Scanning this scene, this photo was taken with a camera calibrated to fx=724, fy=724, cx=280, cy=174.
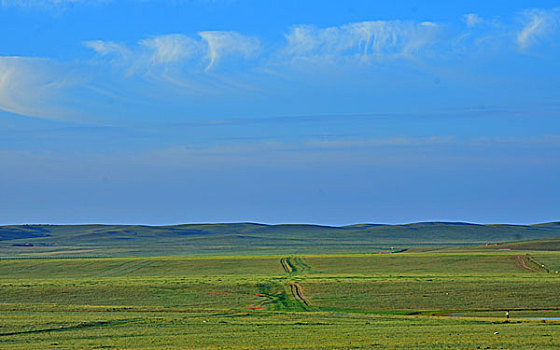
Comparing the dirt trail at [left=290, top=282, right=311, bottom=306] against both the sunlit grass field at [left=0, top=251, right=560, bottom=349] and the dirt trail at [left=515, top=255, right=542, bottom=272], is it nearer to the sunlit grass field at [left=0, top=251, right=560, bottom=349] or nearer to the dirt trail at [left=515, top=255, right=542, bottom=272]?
the sunlit grass field at [left=0, top=251, right=560, bottom=349]

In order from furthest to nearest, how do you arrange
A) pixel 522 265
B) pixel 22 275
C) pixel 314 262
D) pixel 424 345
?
pixel 314 262, pixel 22 275, pixel 522 265, pixel 424 345

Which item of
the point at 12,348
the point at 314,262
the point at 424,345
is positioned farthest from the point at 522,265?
the point at 12,348

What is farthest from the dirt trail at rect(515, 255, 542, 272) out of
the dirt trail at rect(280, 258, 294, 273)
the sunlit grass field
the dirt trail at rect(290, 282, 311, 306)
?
the dirt trail at rect(290, 282, 311, 306)

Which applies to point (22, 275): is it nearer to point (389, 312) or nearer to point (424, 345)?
point (389, 312)

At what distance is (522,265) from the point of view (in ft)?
254

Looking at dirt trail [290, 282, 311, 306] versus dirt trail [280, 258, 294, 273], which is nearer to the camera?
dirt trail [290, 282, 311, 306]

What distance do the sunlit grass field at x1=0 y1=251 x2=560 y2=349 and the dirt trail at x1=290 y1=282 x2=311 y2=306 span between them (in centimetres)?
10

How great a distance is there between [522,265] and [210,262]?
3783 cm

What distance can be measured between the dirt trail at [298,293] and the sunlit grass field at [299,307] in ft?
0.34

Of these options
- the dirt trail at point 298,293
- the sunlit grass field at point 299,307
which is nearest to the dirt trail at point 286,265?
the sunlit grass field at point 299,307

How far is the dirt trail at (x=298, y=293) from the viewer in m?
52.7

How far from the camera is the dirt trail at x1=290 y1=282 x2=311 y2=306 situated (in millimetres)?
52713

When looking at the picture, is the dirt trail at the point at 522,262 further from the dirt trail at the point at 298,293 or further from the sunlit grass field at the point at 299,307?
the dirt trail at the point at 298,293

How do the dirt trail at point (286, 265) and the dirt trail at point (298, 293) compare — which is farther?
the dirt trail at point (286, 265)
